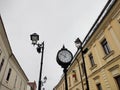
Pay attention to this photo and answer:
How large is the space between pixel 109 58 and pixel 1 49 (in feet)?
34.0

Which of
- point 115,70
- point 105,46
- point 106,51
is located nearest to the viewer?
point 115,70

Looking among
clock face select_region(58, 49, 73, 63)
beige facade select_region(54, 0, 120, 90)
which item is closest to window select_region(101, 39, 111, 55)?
beige facade select_region(54, 0, 120, 90)

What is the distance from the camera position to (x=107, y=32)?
27.6 feet

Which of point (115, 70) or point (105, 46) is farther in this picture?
point (105, 46)

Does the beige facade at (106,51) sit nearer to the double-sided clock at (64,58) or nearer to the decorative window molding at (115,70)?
the decorative window molding at (115,70)

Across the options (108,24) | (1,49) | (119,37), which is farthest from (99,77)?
(1,49)

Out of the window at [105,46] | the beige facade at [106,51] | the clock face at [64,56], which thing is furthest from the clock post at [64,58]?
the window at [105,46]

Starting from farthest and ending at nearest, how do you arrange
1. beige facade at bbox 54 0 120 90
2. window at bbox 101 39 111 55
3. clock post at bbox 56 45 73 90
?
window at bbox 101 39 111 55, beige facade at bbox 54 0 120 90, clock post at bbox 56 45 73 90

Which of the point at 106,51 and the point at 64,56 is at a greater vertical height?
the point at 106,51

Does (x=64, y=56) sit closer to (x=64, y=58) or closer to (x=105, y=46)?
(x=64, y=58)

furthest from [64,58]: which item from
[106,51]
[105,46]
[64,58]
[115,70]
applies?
[105,46]

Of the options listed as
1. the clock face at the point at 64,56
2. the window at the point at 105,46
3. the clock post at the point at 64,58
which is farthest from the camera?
the window at the point at 105,46

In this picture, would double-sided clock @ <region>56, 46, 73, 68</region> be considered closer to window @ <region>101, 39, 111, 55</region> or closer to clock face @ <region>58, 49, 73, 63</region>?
clock face @ <region>58, 49, 73, 63</region>

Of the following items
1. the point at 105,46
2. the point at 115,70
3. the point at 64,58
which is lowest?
the point at 64,58
